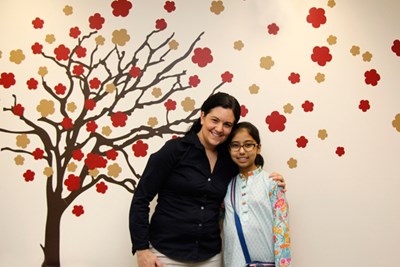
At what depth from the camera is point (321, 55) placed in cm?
194

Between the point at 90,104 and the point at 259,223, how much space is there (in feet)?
3.84

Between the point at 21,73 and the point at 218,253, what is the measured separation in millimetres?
1540

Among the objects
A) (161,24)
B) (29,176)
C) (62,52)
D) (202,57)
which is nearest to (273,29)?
(202,57)

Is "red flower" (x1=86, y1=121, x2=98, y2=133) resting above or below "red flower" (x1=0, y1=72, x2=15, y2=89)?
below

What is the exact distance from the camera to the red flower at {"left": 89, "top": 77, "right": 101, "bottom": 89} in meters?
1.97

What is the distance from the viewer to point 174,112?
76.8 inches

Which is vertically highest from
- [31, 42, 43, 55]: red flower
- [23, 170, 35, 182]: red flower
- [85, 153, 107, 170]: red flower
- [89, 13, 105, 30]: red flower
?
[89, 13, 105, 30]: red flower

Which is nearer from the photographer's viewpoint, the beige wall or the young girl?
the young girl

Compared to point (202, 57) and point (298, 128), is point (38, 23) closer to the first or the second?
point (202, 57)

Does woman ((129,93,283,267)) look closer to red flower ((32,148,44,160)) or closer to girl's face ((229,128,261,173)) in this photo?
A: girl's face ((229,128,261,173))

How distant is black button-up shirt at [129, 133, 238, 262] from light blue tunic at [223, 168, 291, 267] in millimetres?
80

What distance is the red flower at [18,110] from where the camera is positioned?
6.54 ft

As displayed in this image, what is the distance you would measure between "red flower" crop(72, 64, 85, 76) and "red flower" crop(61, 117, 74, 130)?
27 centimetres

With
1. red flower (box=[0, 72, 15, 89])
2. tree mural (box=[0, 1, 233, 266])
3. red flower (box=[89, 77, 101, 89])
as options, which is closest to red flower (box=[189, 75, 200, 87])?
tree mural (box=[0, 1, 233, 266])
